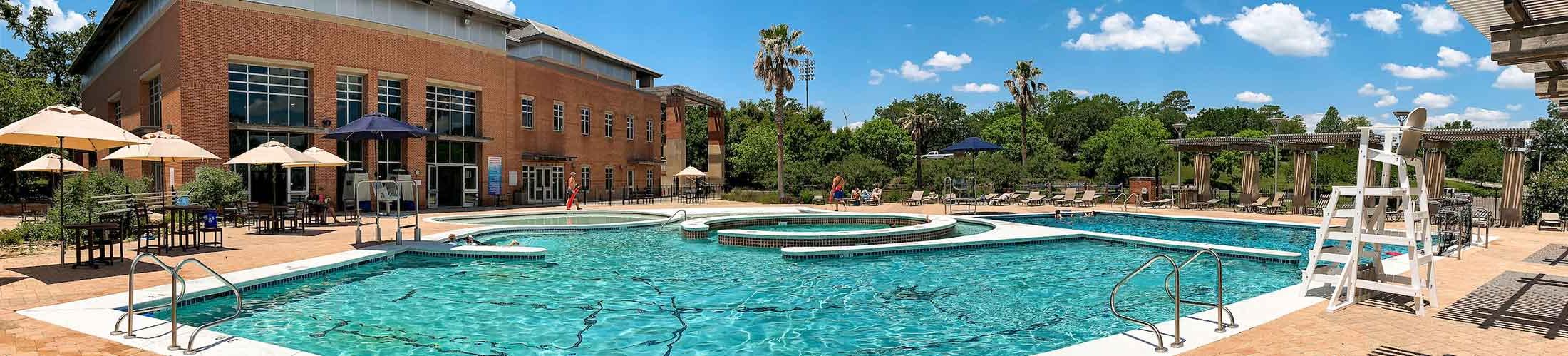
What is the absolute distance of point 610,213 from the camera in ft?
70.2

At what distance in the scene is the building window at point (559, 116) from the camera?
2953cm

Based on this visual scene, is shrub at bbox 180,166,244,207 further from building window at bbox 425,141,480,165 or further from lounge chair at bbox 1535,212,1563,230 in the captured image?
lounge chair at bbox 1535,212,1563,230

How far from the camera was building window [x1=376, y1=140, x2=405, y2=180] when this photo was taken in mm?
22578

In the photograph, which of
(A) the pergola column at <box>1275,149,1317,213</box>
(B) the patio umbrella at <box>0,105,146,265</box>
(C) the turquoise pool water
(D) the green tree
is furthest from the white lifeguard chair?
(D) the green tree

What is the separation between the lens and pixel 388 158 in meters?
22.8

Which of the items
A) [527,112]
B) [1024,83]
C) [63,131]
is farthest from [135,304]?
[1024,83]

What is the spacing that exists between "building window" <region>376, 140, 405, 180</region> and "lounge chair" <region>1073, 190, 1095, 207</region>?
2179 cm

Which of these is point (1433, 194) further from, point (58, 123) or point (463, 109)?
point (463, 109)

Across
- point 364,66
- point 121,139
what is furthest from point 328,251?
point 364,66

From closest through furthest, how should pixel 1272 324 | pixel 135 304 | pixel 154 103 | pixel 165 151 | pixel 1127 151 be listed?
pixel 1272 324
pixel 135 304
pixel 165 151
pixel 154 103
pixel 1127 151

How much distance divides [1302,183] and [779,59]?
19.1 metres

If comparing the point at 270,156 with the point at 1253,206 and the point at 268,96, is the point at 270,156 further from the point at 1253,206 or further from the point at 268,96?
the point at 1253,206

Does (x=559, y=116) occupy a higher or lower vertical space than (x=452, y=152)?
higher

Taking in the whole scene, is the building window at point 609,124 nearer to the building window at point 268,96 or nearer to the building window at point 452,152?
the building window at point 452,152
